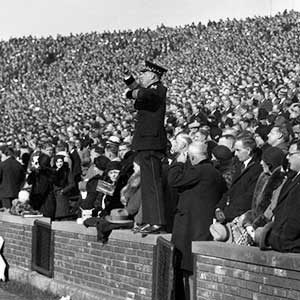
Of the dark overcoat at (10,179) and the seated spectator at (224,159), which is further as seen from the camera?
the dark overcoat at (10,179)

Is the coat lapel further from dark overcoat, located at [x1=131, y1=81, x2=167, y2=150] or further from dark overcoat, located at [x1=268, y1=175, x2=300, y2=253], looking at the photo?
dark overcoat, located at [x1=131, y1=81, x2=167, y2=150]

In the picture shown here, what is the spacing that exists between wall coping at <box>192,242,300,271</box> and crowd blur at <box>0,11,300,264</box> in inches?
4.1

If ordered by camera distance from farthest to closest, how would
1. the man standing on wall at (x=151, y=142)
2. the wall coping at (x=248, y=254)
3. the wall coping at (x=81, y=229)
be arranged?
the wall coping at (x=81, y=229), the man standing on wall at (x=151, y=142), the wall coping at (x=248, y=254)

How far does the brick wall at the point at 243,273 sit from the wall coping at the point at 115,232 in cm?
132

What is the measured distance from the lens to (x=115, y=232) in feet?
44.6

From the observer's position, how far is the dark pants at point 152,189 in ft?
40.8

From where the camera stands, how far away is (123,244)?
43.7ft

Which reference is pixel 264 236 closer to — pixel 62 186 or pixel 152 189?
pixel 152 189

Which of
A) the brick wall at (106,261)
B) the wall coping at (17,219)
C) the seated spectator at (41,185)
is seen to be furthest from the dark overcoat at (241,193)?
the seated spectator at (41,185)

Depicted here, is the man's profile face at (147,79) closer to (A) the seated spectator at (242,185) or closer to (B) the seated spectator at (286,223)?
(A) the seated spectator at (242,185)

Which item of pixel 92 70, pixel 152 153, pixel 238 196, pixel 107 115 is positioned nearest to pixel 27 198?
pixel 152 153

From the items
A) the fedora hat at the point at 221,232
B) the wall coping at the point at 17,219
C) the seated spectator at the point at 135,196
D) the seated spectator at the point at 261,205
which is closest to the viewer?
the seated spectator at the point at 261,205

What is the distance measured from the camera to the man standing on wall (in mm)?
12430

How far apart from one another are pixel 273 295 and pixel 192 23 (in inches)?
2337
